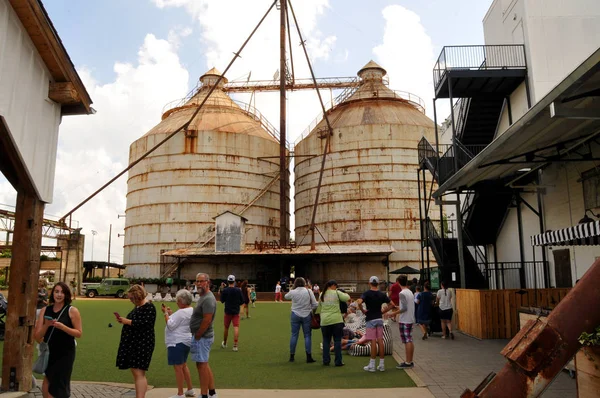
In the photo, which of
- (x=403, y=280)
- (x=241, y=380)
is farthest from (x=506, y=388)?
(x=403, y=280)

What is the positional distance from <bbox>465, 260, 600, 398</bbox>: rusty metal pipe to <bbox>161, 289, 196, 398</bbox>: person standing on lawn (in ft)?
16.2

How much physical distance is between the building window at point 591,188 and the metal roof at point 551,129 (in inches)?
34.7

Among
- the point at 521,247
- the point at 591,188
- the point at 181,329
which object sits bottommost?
the point at 181,329

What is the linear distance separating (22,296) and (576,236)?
9620 millimetres

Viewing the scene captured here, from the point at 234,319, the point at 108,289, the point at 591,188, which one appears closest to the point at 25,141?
the point at 234,319

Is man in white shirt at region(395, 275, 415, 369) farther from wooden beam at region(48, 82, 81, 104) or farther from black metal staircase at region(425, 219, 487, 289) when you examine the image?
black metal staircase at region(425, 219, 487, 289)

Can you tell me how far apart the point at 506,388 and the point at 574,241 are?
32.3 feet

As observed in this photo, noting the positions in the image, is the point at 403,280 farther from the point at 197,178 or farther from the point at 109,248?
the point at 109,248

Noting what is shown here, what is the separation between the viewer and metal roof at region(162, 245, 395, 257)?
38656mm

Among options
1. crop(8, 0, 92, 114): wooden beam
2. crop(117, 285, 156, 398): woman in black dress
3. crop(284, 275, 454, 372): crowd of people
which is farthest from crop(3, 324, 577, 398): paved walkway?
crop(8, 0, 92, 114): wooden beam

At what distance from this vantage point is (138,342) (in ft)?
19.8

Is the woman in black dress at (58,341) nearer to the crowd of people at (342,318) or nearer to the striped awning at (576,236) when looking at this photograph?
the crowd of people at (342,318)

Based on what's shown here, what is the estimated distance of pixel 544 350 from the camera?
7.70ft

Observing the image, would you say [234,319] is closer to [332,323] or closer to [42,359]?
[332,323]
